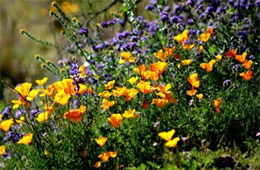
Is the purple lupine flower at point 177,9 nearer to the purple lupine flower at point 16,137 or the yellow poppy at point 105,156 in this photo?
the purple lupine flower at point 16,137

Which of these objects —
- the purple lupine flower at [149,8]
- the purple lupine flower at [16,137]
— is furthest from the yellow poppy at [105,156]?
the purple lupine flower at [149,8]

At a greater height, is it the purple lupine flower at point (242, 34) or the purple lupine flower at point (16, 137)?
the purple lupine flower at point (242, 34)

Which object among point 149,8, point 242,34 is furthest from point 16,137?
point 242,34

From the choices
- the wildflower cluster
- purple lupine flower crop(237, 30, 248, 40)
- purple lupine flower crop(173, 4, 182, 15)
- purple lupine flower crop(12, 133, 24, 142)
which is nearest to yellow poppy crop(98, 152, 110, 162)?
the wildflower cluster

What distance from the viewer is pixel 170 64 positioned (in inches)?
146

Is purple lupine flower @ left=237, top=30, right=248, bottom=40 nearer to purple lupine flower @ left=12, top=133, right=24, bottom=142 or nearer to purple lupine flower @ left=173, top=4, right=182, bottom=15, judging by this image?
purple lupine flower @ left=173, top=4, right=182, bottom=15

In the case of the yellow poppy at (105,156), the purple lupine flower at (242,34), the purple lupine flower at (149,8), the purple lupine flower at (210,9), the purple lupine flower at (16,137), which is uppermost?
the purple lupine flower at (149,8)

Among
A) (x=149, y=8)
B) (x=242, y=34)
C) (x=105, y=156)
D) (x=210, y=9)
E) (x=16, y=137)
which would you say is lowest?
(x=105, y=156)

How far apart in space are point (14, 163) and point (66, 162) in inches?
21.3

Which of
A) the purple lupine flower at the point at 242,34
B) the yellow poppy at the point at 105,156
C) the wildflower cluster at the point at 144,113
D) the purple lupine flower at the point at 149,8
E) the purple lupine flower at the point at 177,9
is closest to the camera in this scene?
the yellow poppy at the point at 105,156

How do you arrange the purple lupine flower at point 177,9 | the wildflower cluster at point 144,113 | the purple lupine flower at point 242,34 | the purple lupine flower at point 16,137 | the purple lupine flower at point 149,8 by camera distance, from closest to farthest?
the wildflower cluster at point 144,113 → the purple lupine flower at point 16,137 → the purple lupine flower at point 242,34 → the purple lupine flower at point 177,9 → the purple lupine flower at point 149,8

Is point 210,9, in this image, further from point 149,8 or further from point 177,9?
point 149,8

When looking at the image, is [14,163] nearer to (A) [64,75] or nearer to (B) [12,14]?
(A) [64,75]

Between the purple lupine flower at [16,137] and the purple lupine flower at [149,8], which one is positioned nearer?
the purple lupine flower at [16,137]
